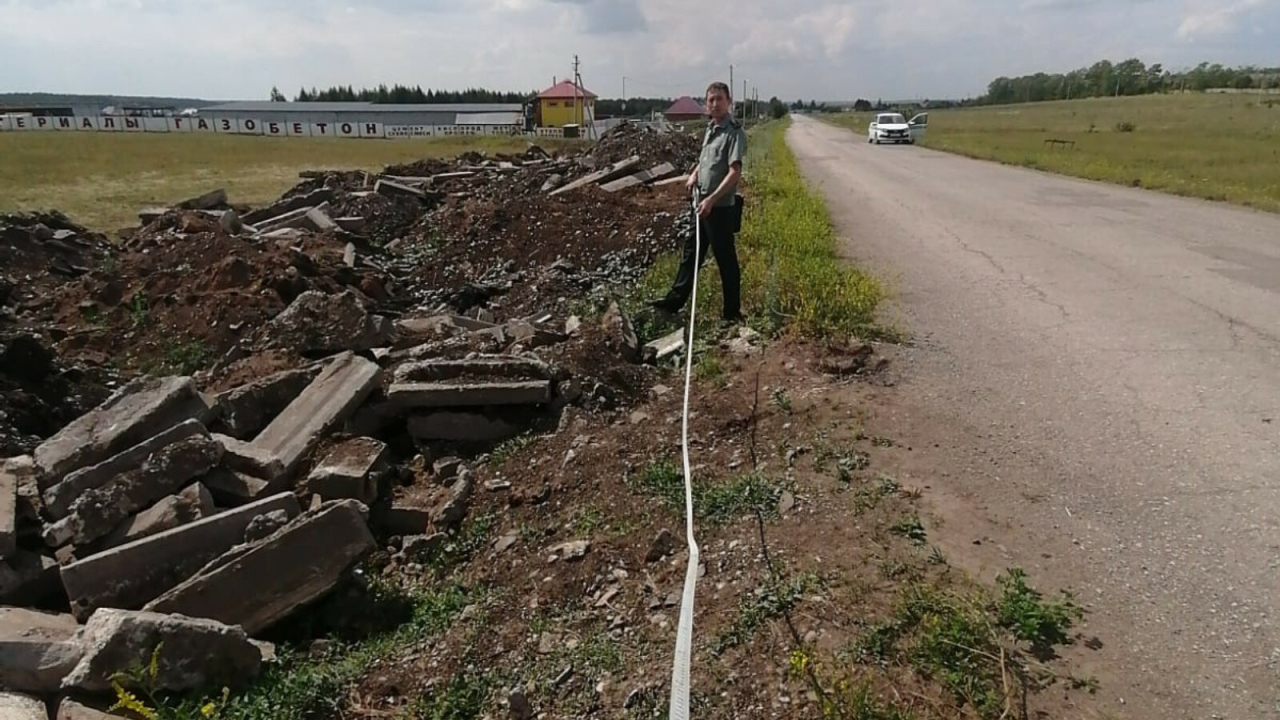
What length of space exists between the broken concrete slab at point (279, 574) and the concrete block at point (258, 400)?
212cm

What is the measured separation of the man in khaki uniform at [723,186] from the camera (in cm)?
646

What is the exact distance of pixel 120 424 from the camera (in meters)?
5.30

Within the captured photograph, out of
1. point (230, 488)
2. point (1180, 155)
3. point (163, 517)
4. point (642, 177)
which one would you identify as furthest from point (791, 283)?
point (1180, 155)

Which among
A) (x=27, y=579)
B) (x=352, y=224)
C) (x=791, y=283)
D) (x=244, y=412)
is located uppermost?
(x=352, y=224)

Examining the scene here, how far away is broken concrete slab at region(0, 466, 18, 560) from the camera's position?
417cm

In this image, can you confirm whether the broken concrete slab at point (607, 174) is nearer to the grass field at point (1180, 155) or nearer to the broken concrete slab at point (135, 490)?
the grass field at point (1180, 155)

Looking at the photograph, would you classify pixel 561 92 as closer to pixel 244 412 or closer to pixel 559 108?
pixel 559 108

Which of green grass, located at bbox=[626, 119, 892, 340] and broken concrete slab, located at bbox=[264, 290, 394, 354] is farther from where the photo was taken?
broken concrete slab, located at bbox=[264, 290, 394, 354]

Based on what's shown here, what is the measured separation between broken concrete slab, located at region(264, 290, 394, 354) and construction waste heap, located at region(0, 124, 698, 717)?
21mm

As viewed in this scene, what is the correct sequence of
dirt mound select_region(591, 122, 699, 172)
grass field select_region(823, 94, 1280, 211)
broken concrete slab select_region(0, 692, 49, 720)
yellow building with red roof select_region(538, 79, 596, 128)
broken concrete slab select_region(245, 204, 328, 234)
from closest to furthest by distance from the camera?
1. broken concrete slab select_region(0, 692, 49, 720)
2. broken concrete slab select_region(245, 204, 328, 234)
3. grass field select_region(823, 94, 1280, 211)
4. dirt mound select_region(591, 122, 699, 172)
5. yellow building with red roof select_region(538, 79, 596, 128)

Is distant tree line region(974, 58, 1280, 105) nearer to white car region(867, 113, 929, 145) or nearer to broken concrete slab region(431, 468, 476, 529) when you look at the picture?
white car region(867, 113, 929, 145)

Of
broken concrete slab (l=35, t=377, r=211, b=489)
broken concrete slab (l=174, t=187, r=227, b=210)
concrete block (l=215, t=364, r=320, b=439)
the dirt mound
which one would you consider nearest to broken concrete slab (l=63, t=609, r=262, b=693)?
broken concrete slab (l=35, t=377, r=211, b=489)

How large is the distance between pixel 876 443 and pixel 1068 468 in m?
1.00

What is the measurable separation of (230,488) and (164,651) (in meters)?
1.63
